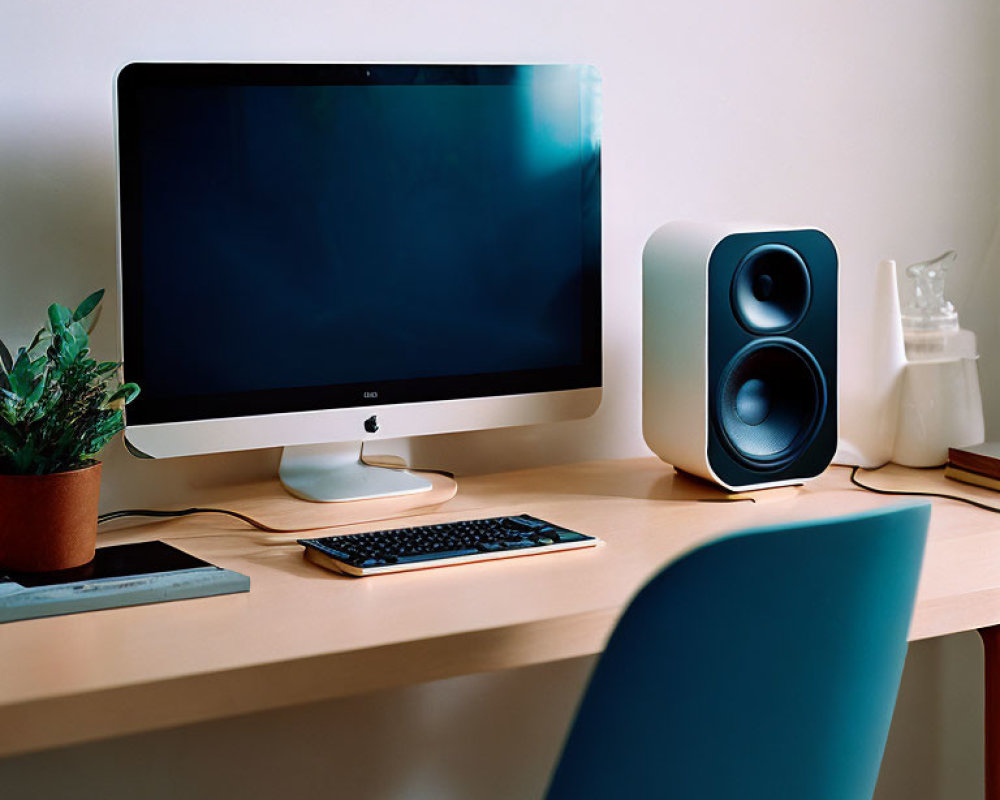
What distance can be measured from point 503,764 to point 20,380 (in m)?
0.93

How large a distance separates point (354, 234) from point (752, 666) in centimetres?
84

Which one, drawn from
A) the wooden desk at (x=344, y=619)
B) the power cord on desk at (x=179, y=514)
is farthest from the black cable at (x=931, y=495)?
the power cord on desk at (x=179, y=514)

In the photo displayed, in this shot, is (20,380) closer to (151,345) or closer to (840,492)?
(151,345)

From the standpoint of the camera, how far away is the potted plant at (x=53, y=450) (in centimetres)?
129

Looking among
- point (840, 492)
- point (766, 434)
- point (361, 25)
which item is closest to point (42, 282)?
point (361, 25)

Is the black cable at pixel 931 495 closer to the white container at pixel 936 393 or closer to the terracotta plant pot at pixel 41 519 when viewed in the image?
the white container at pixel 936 393

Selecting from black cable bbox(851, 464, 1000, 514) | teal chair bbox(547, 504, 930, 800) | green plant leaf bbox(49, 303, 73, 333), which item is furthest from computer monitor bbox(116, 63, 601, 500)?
teal chair bbox(547, 504, 930, 800)

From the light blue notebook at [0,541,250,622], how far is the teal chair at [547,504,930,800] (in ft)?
1.55

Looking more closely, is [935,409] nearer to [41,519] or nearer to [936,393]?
[936,393]

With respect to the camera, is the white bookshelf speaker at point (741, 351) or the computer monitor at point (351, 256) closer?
the computer monitor at point (351, 256)

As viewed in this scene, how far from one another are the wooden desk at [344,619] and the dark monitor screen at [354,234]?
0.58ft

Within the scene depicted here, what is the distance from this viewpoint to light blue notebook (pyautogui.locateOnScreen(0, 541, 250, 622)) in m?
1.20

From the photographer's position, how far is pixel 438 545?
138 cm

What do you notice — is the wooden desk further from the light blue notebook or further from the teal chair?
the teal chair
